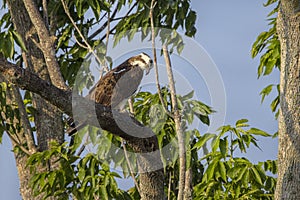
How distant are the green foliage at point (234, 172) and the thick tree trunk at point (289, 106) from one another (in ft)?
3.09

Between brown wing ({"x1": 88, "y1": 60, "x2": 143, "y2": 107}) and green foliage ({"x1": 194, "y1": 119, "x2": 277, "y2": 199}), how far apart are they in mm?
1197

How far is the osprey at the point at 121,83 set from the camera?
6.50 meters

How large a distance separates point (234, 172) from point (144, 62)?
1916 millimetres

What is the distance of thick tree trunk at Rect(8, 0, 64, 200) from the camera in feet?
24.1

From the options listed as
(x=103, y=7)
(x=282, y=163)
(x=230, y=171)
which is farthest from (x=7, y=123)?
(x=282, y=163)

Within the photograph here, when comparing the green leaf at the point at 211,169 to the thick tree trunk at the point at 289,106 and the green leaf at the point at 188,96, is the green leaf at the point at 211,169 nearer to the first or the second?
the green leaf at the point at 188,96

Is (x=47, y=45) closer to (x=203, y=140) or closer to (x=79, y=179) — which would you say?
(x=79, y=179)

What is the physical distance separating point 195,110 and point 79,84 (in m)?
1.63

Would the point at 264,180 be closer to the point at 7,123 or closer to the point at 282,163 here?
the point at 282,163

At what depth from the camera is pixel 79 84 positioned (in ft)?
23.8

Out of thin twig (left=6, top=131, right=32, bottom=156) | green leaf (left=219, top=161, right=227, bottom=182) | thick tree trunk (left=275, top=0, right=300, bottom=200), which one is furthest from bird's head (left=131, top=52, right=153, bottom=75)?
thick tree trunk (left=275, top=0, right=300, bottom=200)

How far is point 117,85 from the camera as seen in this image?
21.8ft

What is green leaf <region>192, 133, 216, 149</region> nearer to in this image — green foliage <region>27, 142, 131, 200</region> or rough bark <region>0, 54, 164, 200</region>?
rough bark <region>0, 54, 164, 200</region>

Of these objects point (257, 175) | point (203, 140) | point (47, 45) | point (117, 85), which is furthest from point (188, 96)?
point (47, 45)
